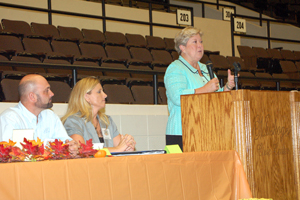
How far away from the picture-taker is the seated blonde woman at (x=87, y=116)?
211cm

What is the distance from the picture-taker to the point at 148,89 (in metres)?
3.94

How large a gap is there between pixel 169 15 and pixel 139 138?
4.73 metres

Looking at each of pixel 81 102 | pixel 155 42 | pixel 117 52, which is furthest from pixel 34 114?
pixel 155 42

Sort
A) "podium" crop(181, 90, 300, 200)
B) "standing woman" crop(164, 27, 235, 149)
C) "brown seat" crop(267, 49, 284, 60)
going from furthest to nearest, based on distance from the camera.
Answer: "brown seat" crop(267, 49, 284, 60)
"standing woman" crop(164, 27, 235, 149)
"podium" crop(181, 90, 300, 200)

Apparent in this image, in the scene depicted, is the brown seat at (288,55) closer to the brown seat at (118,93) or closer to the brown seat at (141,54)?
the brown seat at (141,54)

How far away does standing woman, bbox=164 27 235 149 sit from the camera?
204 centimetres

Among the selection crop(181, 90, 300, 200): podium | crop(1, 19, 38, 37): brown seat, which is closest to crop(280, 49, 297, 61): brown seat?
crop(1, 19, 38, 37): brown seat

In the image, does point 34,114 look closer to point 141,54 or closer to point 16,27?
point 16,27

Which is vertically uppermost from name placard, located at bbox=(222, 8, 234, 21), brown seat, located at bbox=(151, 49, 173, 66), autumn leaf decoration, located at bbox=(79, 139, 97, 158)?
name placard, located at bbox=(222, 8, 234, 21)

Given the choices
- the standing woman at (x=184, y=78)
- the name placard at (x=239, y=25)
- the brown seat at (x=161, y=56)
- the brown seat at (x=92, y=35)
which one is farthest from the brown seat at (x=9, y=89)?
the name placard at (x=239, y=25)

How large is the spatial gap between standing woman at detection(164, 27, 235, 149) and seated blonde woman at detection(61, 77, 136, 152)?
26cm

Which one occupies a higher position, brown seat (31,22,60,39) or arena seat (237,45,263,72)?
brown seat (31,22,60,39)

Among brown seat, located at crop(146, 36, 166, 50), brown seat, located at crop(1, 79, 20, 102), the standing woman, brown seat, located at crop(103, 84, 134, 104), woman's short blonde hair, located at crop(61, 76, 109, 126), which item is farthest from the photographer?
brown seat, located at crop(146, 36, 166, 50)

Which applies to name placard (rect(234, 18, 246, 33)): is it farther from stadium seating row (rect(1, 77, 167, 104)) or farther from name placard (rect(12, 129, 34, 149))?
name placard (rect(12, 129, 34, 149))
